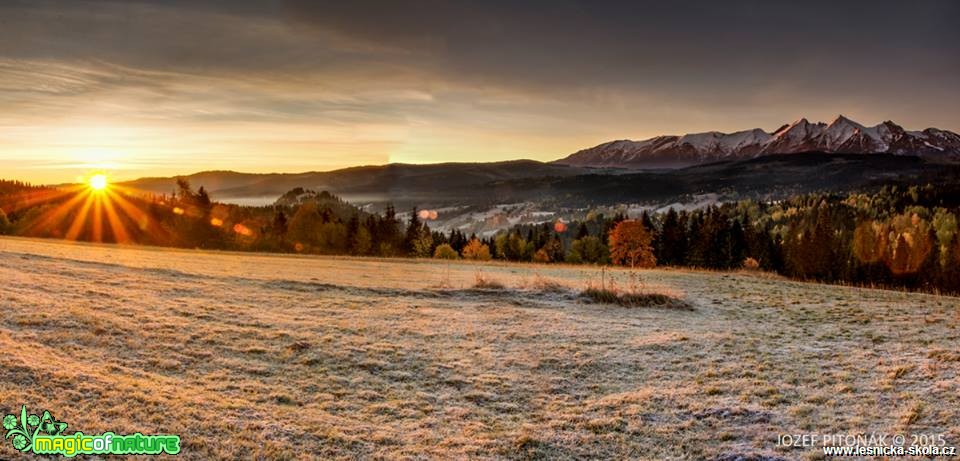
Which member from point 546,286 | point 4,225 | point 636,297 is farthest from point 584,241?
point 4,225

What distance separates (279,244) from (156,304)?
82707 mm

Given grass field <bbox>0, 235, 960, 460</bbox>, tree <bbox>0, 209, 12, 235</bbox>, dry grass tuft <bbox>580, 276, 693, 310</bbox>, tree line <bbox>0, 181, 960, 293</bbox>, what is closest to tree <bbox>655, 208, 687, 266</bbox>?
tree line <bbox>0, 181, 960, 293</bbox>

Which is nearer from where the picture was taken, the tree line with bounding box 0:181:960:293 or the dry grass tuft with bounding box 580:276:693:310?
the dry grass tuft with bounding box 580:276:693:310

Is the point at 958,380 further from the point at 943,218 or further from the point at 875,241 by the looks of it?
the point at 943,218

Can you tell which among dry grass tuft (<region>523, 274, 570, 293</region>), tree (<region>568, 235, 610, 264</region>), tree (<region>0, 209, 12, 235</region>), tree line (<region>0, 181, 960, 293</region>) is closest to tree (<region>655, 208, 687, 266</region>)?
tree line (<region>0, 181, 960, 293</region>)

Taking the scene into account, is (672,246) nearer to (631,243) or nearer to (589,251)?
(589,251)

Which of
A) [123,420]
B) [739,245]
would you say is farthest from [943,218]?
[123,420]

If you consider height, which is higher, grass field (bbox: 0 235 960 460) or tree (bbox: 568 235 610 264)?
grass field (bbox: 0 235 960 460)

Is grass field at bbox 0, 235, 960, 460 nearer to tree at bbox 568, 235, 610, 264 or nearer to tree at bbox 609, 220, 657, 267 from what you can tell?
tree at bbox 609, 220, 657, 267

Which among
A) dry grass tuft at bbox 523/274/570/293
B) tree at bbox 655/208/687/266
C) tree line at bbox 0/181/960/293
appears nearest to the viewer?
dry grass tuft at bbox 523/274/570/293

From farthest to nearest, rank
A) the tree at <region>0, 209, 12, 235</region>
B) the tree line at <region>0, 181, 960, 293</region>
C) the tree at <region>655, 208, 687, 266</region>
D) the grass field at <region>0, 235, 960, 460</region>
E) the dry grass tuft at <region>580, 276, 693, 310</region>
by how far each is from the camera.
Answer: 1. the tree at <region>0, 209, 12, 235</region>
2. the tree at <region>655, 208, 687, 266</region>
3. the tree line at <region>0, 181, 960, 293</region>
4. the dry grass tuft at <region>580, 276, 693, 310</region>
5. the grass field at <region>0, 235, 960, 460</region>

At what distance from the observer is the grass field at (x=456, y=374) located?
818cm

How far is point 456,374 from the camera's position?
11539 millimetres

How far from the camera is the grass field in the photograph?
8.18m
